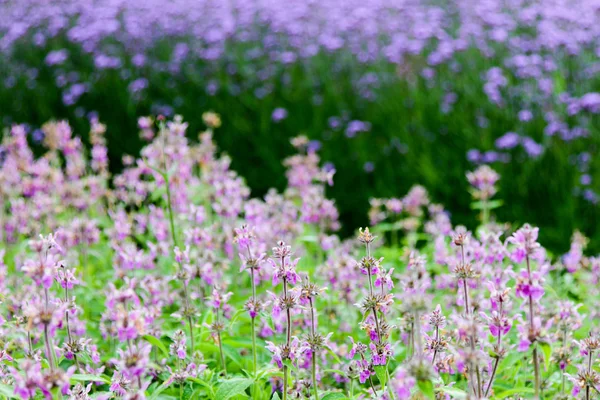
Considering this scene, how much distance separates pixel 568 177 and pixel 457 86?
1766mm

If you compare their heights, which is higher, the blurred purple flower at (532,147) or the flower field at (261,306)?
the flower field at (261,306)

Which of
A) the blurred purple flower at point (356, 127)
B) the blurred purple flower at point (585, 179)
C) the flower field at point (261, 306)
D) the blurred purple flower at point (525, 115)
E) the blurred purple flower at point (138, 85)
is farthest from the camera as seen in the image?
the blurred purple flower at point (138, 85)

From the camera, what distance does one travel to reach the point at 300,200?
17.7ft

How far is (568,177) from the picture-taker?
20.3ft

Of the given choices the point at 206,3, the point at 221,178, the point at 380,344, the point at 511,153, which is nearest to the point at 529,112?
the point at 511,153

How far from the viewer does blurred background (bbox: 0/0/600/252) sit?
639cm

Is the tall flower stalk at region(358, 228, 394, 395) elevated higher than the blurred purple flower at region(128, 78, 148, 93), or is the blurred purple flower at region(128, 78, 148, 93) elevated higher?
the tall flower stalk at region(358, 228, 394, 395)

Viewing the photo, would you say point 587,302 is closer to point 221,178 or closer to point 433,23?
point 221,178

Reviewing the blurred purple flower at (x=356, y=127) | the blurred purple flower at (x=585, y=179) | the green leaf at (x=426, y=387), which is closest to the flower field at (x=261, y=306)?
the green leaf at (x=426, y=387)

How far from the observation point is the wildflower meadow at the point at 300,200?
233 centimetres

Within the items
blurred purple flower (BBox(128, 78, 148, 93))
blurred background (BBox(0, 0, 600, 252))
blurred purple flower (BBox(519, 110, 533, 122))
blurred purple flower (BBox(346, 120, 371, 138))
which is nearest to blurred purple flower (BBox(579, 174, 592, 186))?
blurred background (BBox(0, 0, 600, 252))

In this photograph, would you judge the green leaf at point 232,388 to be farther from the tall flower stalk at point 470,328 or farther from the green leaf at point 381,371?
the tall flower stalk at point 470,328

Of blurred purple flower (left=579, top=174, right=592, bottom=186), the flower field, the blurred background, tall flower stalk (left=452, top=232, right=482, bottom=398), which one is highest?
tall flower stalk (left=452, top=232, right=482, bottom=398)

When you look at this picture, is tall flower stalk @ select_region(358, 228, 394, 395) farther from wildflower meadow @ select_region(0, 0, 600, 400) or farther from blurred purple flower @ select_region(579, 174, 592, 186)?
blurred purple flower @ select_region(579, 174, 592, 186)
